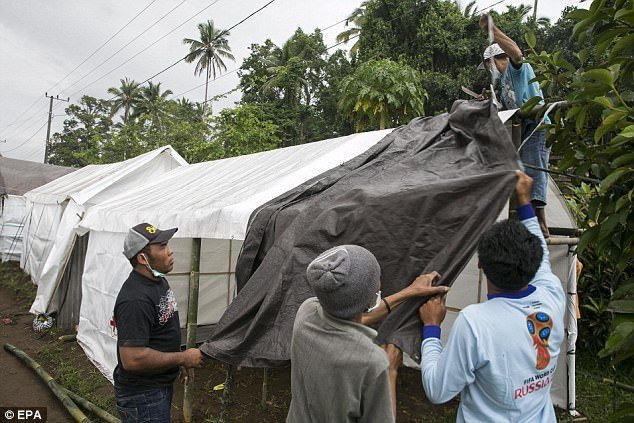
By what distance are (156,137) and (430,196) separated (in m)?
20.8

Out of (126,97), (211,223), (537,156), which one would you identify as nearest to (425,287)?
(537,156)

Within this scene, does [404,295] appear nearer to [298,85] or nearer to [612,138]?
[612,138]

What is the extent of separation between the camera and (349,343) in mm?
1442

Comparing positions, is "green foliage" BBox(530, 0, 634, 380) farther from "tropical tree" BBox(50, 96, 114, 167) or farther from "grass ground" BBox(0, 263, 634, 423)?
"tropical tree" BBox(50, 96, 114, 167)

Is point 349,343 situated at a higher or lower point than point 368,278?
lower

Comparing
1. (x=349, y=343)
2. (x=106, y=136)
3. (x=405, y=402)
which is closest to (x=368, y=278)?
(x=349, y=343)

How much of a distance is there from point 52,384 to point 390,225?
16.9ft

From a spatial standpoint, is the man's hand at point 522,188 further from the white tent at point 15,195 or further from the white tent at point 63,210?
the white tent at point 15,195

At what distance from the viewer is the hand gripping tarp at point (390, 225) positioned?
6.50ft

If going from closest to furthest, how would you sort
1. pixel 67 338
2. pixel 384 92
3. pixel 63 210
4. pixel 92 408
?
pixel 92 408
pixel 67 338
pixel 63 210
pixel 384 92

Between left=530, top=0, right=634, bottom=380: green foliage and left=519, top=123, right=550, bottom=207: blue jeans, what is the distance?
510 mm

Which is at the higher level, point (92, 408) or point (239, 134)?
point (239, 134)

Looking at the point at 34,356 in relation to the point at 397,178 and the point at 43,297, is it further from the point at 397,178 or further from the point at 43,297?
the point at 397,178

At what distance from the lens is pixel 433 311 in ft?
6.15
